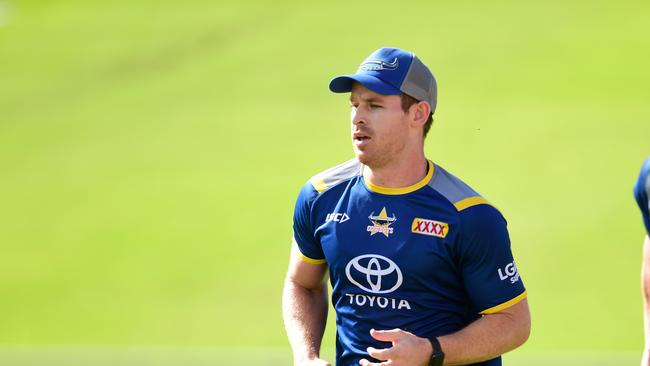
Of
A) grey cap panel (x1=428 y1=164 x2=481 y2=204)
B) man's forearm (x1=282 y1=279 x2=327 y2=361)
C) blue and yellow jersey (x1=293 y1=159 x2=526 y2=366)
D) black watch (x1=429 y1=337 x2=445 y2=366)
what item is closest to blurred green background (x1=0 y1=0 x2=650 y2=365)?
man's forearm (x1=282 y1=279 x2=327 y2=361)

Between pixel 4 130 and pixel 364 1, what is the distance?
18.0ft

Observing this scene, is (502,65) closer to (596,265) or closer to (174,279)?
(596,265)

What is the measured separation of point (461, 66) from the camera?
13.5 metres

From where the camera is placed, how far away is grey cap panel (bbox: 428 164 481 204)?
3.52m

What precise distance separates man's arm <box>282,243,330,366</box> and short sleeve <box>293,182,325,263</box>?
0.14 feet

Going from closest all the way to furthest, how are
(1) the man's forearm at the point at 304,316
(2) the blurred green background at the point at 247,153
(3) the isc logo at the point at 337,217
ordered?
(3) the isc logo at the point at 337,217, (1) the man's forearm at the point at 304,316, (2) the blurred green background at the point at 247,153

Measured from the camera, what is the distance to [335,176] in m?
3.77

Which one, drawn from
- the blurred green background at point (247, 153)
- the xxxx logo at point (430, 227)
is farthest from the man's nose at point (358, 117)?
the blurred green background at point (247, 153)

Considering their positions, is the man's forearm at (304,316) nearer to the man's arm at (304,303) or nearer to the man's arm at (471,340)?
the man's arm at (304,303)

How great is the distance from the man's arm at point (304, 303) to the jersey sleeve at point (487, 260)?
62 cm

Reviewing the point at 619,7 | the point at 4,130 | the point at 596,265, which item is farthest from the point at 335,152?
the point at 619,7

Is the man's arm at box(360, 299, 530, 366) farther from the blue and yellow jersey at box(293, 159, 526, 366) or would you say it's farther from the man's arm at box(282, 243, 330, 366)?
the man's arm at box(282, 243, 330, 366)

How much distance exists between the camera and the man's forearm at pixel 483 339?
134 inches

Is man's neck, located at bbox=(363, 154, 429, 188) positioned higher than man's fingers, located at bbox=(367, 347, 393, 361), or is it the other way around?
man's neck, located at bbox=(363, 154, 429, 188)
